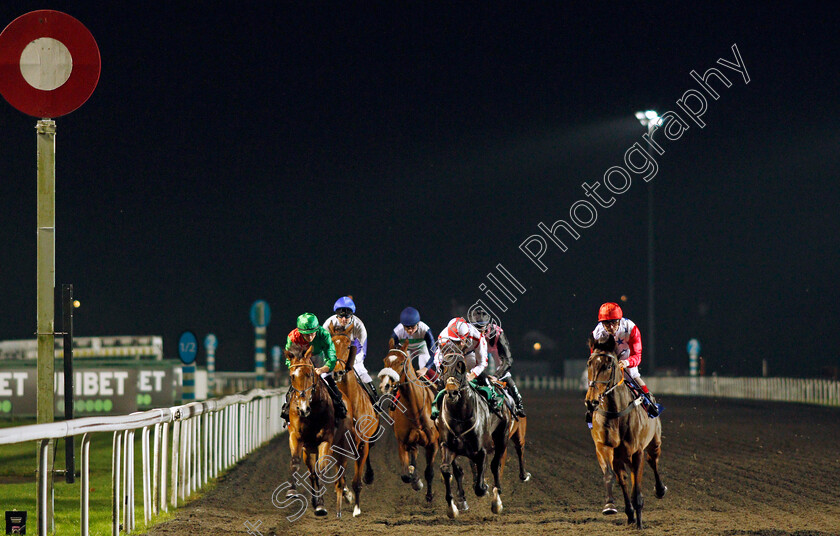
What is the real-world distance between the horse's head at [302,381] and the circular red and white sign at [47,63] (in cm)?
387

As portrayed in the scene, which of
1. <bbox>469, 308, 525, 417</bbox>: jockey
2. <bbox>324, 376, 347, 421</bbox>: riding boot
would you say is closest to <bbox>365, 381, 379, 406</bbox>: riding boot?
<bbox>324, 376, 347, 421</bbox>: riding boot

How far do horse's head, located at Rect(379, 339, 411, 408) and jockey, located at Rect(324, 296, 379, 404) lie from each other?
0.54 feet

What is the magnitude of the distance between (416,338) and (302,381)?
241 cm

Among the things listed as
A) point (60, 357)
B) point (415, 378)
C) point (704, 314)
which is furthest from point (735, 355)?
point (415, 378)

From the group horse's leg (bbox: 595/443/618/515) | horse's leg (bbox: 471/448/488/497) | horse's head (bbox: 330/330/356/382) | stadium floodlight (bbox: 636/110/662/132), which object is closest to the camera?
horse's leg (bbox: 595/443/618/515)

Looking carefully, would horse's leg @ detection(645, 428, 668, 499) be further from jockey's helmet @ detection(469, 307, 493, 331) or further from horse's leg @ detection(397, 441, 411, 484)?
horse's leg @ detection(397, 441, 411, 484)

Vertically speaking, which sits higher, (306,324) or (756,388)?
(306,324)

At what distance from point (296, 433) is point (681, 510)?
3554mm

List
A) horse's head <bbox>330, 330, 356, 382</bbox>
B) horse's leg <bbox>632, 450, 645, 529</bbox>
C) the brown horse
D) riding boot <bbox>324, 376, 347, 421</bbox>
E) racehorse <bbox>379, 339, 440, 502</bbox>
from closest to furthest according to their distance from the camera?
horse's leg <bbox>632, 450, 645, 529</bbox> < riding boot <bbox>324, 376, 347, 421</bbox> < the brown horse < horse's head <bbox>330, 330, 356, 382</bbox> < racehorse <bbox>379, 339, 440, 502</bbox>

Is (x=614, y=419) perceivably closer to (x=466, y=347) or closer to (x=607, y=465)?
(x=607, y=465)

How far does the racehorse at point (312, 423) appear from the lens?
29.1 feet

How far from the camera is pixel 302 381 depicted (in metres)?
8.87

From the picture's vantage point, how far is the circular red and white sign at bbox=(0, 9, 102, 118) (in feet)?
Answer: 17.8

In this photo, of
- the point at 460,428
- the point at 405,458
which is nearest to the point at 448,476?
the point at 460,428
